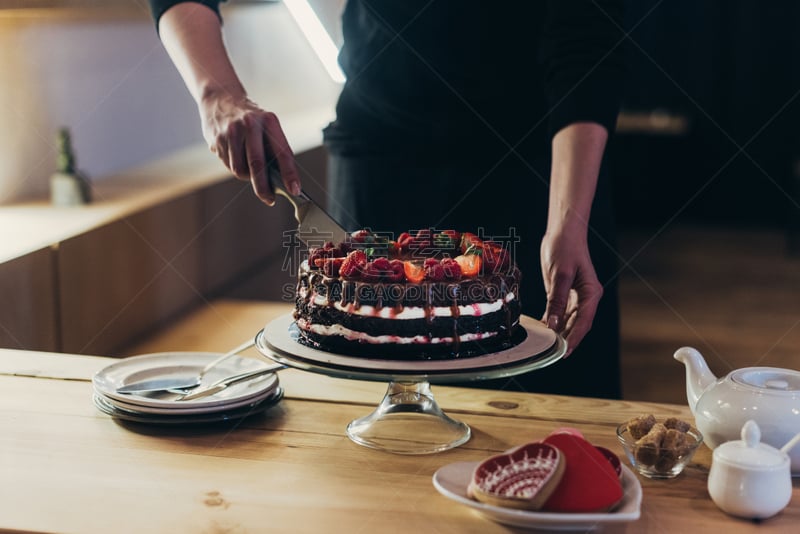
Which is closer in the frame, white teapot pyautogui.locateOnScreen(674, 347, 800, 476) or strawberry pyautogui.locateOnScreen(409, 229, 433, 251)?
white teapot pyautogui.locateOnScreen(674, 347, 800, 476)

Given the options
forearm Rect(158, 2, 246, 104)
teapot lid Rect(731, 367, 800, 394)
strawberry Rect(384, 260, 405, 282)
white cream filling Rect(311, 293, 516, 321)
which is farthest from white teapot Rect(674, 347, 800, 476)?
forearm Rect(158, 2, 246, 104)

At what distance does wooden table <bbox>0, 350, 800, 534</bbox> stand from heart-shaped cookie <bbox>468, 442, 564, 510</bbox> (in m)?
0.04

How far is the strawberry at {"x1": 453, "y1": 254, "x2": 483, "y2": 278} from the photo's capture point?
121 centimetres

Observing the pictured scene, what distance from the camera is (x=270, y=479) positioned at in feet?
3.48

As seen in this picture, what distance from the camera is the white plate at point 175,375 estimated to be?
1213 mm

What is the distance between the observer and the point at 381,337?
3.84 ft

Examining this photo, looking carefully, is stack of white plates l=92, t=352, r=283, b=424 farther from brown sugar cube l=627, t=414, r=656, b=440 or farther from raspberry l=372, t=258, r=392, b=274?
brown sugar cube l=627, t=414, r=656, b=440

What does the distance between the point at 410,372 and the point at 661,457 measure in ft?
0.99

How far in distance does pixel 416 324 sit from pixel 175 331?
1412 mm

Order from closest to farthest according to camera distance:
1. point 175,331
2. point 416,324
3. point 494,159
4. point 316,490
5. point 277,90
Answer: point 316,490 → point 416,324 → point 494,159 → point 175,331 → point 277,90

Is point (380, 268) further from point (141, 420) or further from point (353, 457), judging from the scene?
point (141, 420)

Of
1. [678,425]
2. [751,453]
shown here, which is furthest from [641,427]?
[751,453]

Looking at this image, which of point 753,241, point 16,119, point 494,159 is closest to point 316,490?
point 494,159

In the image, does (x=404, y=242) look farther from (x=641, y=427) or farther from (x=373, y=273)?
(x=641, y=427)
